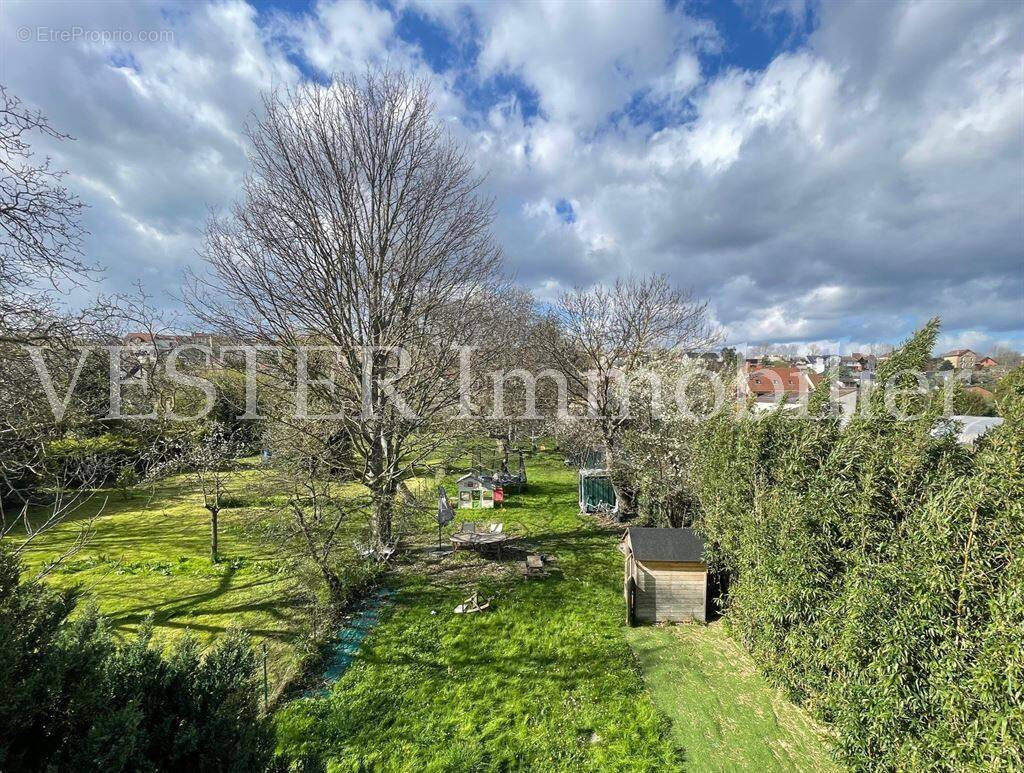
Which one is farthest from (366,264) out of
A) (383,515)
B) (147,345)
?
(383,515)

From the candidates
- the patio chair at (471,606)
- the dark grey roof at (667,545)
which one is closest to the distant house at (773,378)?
the dark grey roof at (667,545)

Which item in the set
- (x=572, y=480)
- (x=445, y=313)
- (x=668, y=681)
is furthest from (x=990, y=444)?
(x=572, y=480)

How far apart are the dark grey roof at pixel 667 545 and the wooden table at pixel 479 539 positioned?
3338 mm

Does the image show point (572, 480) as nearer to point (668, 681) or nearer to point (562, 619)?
point (562, 619)

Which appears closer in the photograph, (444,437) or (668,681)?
(668,681)

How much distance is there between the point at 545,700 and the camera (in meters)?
4.92

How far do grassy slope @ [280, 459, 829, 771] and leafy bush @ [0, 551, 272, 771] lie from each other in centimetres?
199

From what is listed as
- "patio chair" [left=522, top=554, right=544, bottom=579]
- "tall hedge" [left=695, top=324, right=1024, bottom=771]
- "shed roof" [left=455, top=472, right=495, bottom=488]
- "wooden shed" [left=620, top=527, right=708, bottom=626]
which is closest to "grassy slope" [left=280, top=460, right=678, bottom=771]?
"patio chair" [left=522, top=554, right=544, bottom=579]

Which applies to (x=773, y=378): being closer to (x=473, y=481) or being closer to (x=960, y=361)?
(x=960, y=361)

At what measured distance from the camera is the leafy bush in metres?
1.96

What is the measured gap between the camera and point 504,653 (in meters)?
5.82

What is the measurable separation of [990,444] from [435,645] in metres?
6.70

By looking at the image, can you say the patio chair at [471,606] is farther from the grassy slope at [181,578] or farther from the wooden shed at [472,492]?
the wooden shed at [472,492]

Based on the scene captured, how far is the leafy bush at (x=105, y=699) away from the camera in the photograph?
6.41 feet
